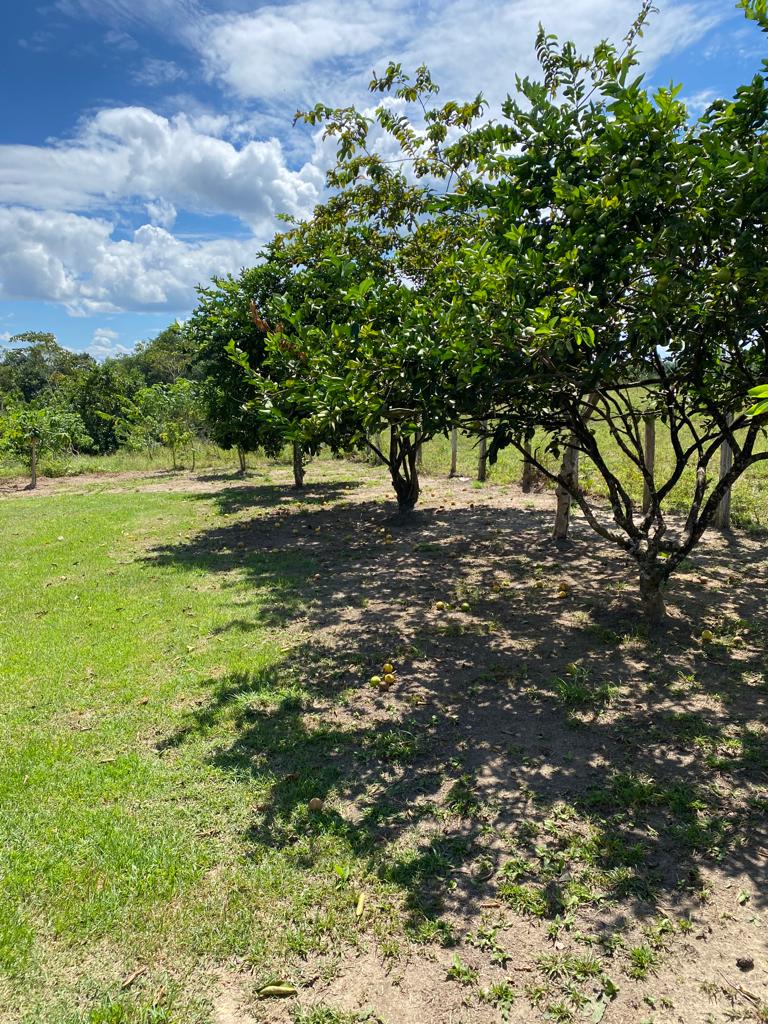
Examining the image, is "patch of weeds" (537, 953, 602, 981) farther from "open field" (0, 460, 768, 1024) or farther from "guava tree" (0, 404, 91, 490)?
"guava tree" (0, 404, 91, 490)

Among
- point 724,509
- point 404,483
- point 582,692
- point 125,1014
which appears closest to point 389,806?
point 125,1014

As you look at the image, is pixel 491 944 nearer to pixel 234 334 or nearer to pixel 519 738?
pixel 519 738

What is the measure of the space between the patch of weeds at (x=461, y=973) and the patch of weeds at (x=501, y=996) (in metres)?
0.07

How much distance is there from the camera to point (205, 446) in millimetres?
28766

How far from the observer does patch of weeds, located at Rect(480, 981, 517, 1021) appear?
235cm

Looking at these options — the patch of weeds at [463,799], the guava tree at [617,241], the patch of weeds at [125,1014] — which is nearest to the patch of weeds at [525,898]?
the patch of weeds at [463,799]

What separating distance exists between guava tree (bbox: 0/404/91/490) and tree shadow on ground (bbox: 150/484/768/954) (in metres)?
16.0

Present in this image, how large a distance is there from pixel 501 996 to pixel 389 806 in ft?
4.03

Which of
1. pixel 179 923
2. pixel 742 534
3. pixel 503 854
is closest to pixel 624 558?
pixel 742 534

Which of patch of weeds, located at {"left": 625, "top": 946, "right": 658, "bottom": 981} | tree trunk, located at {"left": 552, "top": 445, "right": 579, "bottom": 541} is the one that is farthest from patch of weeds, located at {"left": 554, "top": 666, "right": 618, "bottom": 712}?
tree trunk, located at {"left": 552, "top": 445, "right": 579, "bottom": 541}

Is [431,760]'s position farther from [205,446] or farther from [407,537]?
[205,446]

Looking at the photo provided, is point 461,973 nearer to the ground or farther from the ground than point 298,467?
nearer to the ground

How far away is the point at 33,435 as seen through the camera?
20.2 metres

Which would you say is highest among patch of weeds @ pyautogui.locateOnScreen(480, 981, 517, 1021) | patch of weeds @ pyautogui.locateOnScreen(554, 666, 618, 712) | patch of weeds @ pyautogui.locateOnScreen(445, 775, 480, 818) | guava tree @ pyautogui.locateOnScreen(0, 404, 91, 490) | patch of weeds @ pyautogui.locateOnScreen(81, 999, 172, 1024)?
guava tree @ pyautogui.locateOnScreen(0, 404, 91, 490)
